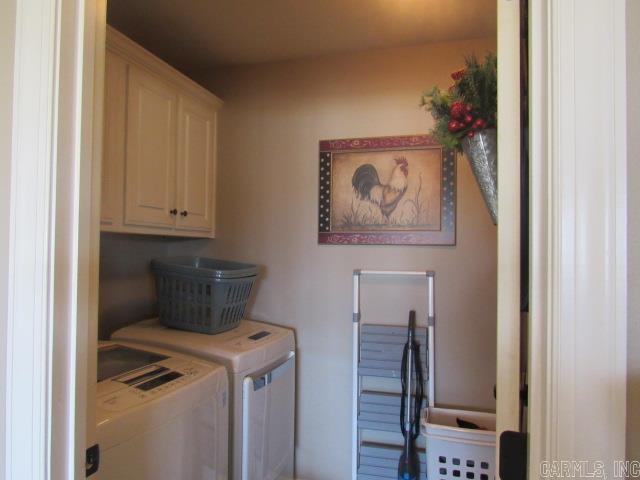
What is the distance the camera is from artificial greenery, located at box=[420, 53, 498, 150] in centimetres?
71

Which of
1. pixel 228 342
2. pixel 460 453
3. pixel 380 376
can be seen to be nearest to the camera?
pixel 460 453

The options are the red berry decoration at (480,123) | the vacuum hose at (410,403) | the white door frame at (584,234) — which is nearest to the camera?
the white door frame at (584,234)

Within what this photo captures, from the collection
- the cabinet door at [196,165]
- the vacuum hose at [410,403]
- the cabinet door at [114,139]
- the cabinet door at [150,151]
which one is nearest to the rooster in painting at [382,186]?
the vacuum hose at [410,403]

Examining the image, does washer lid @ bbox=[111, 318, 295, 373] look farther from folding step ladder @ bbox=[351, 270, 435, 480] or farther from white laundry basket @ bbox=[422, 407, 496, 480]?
white laundry basket @ bbox=[422, 407, 496, 480]

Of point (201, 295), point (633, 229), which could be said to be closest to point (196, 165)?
point (201, 295)

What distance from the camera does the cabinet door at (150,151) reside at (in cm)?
159

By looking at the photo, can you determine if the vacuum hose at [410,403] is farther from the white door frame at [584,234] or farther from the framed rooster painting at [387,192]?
the white door frame at [584,234]

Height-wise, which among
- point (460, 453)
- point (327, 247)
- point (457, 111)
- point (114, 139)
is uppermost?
point (114, 139)

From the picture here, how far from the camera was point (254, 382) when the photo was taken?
158 centimetres

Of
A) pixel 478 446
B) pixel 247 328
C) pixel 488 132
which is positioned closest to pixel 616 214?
pixel 488 132

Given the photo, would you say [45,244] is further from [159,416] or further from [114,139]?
[114,139]

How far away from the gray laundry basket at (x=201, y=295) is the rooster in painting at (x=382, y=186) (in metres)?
0.74

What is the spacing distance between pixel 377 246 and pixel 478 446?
1022 millimetres

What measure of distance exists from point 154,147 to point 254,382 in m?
1.18
